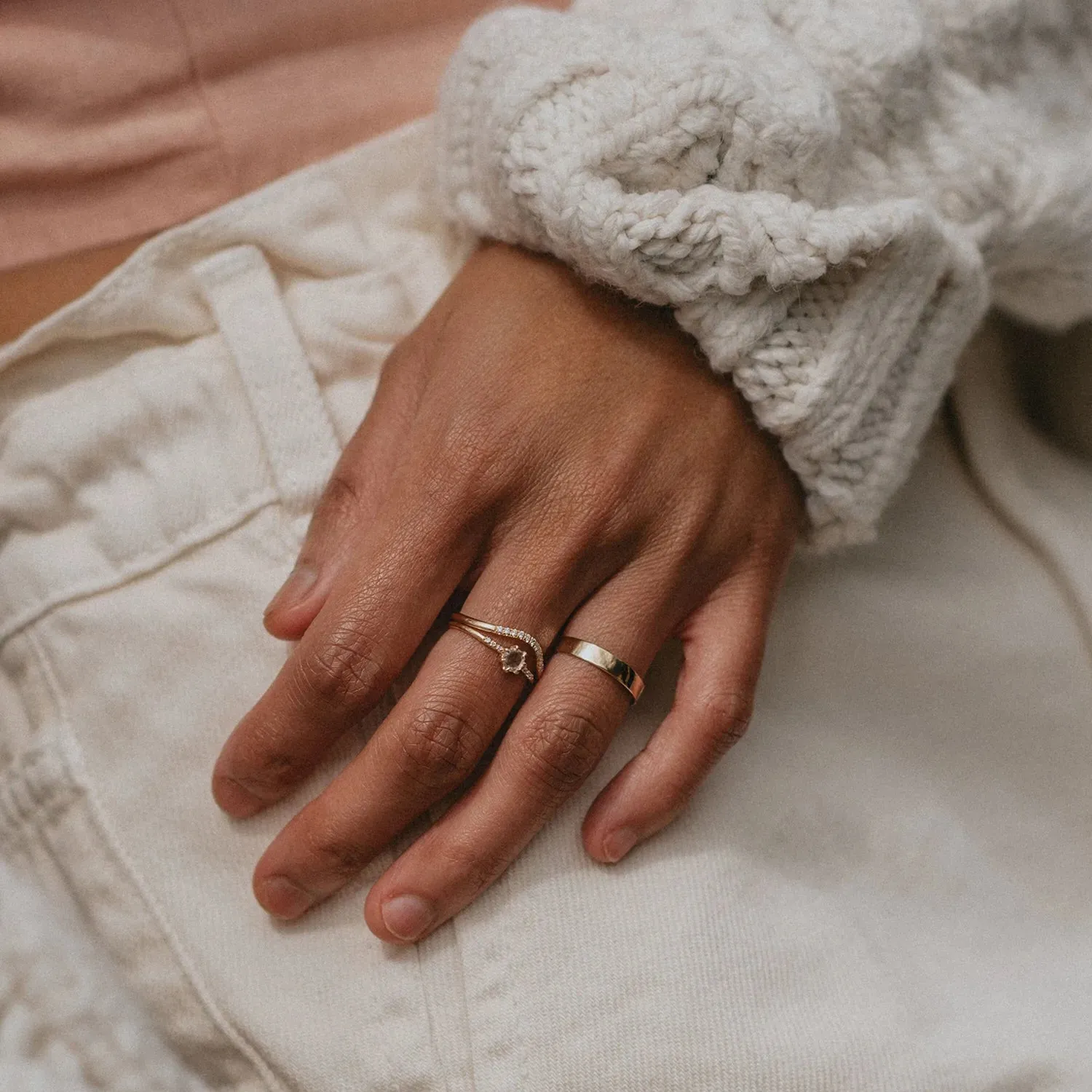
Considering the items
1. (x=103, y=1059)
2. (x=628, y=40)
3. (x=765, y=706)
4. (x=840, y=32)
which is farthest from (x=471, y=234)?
(x=103, y=1059)

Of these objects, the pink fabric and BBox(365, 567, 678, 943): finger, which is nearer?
BBox(365, 567, 678, 943): finger

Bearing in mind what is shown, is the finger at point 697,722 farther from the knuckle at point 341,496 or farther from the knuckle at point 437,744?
the knuckle at point 341,496

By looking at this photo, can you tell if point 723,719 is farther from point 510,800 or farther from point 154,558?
point 154,558

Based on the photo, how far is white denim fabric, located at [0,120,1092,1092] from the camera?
21.9 inches

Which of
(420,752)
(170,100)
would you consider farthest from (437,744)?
(170,100)

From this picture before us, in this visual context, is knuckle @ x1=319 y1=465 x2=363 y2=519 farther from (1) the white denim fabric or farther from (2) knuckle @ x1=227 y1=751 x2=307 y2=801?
(2) knuckle @ x1=227 y1=751 x2=307 y2=801

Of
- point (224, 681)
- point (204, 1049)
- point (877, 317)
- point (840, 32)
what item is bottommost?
point (204, 1049)

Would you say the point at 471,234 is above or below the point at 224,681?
above

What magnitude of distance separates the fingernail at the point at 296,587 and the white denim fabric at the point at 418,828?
0.04m

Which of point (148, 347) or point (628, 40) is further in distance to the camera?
point (148, 347)

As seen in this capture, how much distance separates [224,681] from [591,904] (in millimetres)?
274

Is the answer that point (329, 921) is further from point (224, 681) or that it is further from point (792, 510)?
point (792, 510)

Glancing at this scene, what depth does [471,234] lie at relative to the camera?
0.71 meters

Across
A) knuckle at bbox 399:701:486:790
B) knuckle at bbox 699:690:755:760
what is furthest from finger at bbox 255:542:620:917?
knuckle at bbox 699:690:755:760
